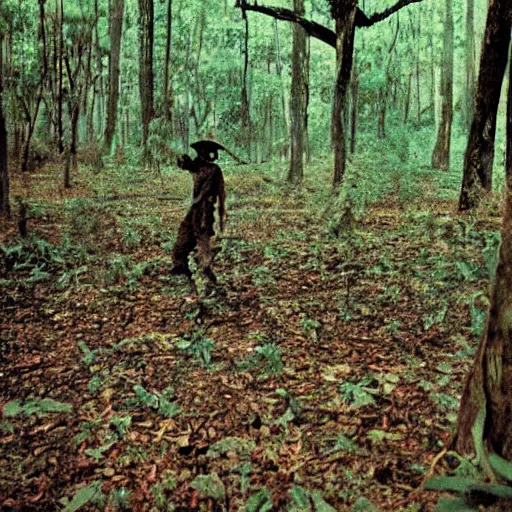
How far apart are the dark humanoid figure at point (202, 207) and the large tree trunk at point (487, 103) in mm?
4726

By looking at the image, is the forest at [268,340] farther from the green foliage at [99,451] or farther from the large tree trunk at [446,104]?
the large tree trunk at [446,104]

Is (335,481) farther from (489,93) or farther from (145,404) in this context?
(489,93)

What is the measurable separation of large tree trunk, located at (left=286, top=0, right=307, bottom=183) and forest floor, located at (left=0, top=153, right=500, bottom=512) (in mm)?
5671

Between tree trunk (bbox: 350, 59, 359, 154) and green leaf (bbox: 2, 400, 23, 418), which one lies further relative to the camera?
tree trunk (bbox: 350, 59, 359, 154)

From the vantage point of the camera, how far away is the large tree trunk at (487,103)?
8125 millimetres

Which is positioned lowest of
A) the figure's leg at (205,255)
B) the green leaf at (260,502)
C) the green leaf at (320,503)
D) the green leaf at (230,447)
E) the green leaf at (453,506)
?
the green leaf at (260,502)

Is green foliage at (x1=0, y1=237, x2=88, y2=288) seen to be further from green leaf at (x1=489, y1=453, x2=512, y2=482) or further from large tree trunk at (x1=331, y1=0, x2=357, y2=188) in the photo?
green leaf at (x1=489, y1=453, x2=512, y2=482)

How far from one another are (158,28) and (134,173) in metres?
11.1

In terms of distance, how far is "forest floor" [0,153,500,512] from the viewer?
338cm

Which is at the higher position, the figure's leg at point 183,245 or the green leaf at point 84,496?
the figure's leg at point 183,245

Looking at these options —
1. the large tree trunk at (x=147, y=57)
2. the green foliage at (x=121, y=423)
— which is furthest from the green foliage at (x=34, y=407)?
the large tree trunk at (x=147, y=57)

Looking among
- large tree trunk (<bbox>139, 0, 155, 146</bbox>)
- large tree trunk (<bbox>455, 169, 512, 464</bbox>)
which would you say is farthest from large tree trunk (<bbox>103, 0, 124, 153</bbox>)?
large tree trunk (<bbox>455, 169, 512, 464</bbox>)

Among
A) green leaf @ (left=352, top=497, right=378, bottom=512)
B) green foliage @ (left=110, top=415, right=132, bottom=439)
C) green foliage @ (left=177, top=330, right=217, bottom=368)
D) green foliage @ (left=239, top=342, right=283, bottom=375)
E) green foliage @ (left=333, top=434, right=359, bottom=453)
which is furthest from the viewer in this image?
green foliage @ (left=177, top=330, right=217, bottom=368)

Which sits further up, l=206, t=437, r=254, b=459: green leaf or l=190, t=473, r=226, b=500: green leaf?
l=206, t=437, r=254, b=459: green leaf
